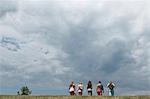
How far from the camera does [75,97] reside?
26.2 m

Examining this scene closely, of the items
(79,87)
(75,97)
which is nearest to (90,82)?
(79,87)

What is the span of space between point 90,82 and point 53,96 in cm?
408

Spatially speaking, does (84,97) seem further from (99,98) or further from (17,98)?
(17,98)

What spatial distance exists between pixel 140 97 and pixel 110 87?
3.45 m

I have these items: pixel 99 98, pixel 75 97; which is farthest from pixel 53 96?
pixel 99 98

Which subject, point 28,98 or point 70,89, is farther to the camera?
point 70,89

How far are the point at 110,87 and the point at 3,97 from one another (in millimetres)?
7662

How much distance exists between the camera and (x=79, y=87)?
2920 centimetres

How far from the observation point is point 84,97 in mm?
26078

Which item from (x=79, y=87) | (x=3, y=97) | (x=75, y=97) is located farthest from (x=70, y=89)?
(x=3, y=97)

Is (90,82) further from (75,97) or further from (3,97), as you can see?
(3,97)

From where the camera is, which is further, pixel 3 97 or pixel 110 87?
pixel 110 87

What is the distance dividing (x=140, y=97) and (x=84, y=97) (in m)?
3.63

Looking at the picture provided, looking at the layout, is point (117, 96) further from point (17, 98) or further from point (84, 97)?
point (17, 98)
